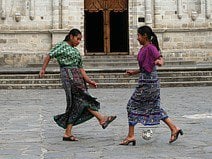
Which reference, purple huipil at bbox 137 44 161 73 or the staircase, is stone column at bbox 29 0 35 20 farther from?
purple huipil at bbox 137 44 161 73

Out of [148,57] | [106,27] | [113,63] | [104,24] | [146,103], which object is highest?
[104,24]

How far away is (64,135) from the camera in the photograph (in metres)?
8.39

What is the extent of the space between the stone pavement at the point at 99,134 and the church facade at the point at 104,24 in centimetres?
1009

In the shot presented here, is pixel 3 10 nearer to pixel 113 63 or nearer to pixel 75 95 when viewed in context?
pixel 113 63

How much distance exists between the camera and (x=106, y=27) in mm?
25578

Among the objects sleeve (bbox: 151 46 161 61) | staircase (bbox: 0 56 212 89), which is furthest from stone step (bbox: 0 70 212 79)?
sleeve (bbox: 151 46 161 61)

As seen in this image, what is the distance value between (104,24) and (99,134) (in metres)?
17.0

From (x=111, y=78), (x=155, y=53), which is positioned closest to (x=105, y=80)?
(x=111, y=78)

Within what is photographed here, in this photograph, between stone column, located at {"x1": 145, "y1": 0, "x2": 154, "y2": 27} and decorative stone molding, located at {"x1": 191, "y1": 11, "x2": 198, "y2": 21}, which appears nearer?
stone column, located at {"x1": 145, "y1": 0, "x2": 154, "y2": 27}

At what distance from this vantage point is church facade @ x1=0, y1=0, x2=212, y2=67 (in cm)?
2488

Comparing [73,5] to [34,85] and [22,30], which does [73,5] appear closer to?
[22,30]

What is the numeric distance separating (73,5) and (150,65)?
17570mm

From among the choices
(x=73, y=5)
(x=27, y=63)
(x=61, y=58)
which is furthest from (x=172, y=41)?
(x=61, y=58)

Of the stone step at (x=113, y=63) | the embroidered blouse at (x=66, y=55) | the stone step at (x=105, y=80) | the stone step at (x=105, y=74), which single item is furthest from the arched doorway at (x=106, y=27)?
the embroidered blouse at (x=66, y=55)
